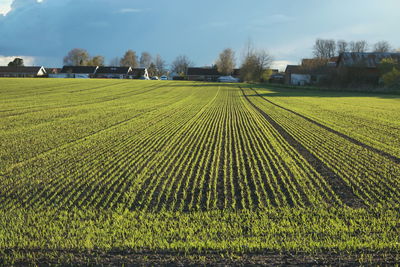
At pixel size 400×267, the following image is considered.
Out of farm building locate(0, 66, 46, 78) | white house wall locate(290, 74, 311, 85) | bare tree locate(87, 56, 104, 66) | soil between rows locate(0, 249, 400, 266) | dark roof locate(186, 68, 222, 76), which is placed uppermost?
bare tree locate(87, 56, 104, 66)

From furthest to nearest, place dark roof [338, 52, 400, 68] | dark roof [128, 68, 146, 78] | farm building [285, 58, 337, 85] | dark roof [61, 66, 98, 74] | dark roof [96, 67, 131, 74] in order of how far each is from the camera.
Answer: dark roof [61, 66, 98, 74]
dark roof [96, 67, 131, 74]
dark roof [128, 68, 146, 78]
farm building [285, 58, 337, 85]
dark roof [338, 52, 400, 68]

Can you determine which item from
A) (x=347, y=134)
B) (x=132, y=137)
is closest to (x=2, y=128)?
(x=132, y=137)

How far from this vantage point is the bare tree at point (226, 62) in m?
109

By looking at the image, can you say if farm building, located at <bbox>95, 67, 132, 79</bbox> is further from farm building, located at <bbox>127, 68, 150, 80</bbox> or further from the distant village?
Answer: farm building, located at <bbox>127, 68, 150, 80</bbox>

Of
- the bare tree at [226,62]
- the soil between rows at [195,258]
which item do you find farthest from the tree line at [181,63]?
the soil between rows at [195,258]

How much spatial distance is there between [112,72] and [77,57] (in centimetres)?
4043

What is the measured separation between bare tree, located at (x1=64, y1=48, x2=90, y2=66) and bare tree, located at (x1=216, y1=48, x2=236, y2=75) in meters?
61.8

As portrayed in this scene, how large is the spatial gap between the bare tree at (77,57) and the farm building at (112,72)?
2749 cm

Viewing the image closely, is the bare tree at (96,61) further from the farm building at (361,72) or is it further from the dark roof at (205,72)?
the farm building at (361,72)

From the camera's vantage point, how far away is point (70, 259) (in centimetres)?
468

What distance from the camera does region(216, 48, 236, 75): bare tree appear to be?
109 m

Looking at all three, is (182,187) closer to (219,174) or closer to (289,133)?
(219,174)

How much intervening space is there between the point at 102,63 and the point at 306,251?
460 ft

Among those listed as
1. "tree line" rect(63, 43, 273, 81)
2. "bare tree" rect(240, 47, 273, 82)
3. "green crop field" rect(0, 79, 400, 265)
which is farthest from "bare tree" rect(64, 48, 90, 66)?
"green crop field" rect(0, 79, 400, 265)
